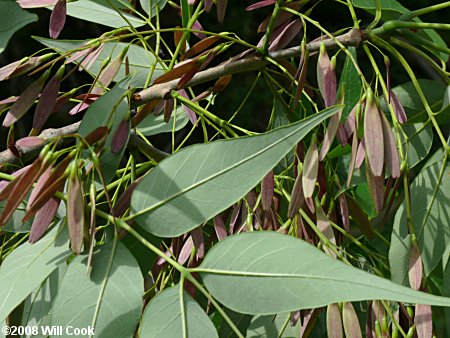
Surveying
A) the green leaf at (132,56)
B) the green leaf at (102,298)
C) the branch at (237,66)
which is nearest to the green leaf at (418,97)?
the branch at (237,66)

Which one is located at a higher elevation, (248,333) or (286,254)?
(286,254)

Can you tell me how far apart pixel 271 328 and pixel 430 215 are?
0.47 feet

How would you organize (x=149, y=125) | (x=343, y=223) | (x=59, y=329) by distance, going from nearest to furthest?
(x=59, y=329) → (x=343, y=223) → (x=149, y=125)

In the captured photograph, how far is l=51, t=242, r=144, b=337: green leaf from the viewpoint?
1.19 feet

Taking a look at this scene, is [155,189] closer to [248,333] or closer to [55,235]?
[55,235]

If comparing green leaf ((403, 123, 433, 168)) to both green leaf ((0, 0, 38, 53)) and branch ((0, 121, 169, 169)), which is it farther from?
green leaf ((0, 0, 38, 53))

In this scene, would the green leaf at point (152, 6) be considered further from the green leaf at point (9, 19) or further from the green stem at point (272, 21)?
the green leaf at point (9, 19)

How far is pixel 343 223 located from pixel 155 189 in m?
0.16

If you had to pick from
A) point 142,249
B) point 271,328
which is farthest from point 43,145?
point 271,328

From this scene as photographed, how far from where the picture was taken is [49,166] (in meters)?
0.37

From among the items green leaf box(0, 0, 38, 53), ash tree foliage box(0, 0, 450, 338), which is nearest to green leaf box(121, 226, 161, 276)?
ash tree foliage box(0, 0, 450, 338)

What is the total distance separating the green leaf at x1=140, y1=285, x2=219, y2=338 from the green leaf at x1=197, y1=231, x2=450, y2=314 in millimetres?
15

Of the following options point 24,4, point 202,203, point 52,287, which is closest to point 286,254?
point 202,203

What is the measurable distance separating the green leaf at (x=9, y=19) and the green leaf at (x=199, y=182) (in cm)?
11
